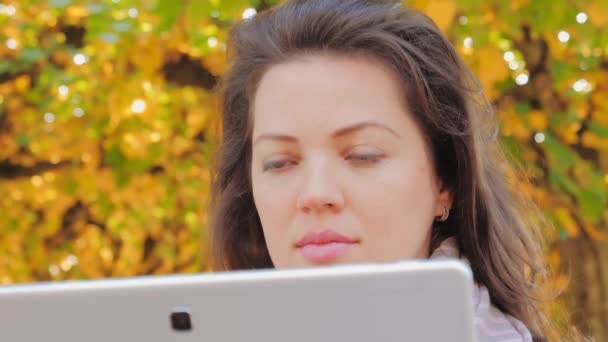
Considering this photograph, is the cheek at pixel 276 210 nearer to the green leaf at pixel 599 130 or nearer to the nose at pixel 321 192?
the nose at pixel 321 192

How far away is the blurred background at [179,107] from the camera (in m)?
3.11

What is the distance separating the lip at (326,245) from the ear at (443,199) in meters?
0.23

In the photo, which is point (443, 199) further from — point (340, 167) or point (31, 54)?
point (31, 54)

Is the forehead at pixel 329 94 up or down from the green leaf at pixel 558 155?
up

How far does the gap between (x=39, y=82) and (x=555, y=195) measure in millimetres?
2008

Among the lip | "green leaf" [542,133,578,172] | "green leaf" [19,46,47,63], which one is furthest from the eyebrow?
"green leaf" [19,46,47,63]

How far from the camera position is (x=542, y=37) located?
Result: 352 centimetres

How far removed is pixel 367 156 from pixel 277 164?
11cm

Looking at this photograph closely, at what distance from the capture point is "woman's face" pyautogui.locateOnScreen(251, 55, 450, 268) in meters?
1.17

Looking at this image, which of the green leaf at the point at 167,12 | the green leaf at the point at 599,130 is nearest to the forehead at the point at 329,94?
the green leaf at the point at 167,12

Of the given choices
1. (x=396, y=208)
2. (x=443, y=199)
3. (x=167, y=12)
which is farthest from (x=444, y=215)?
(x=167, y=12)

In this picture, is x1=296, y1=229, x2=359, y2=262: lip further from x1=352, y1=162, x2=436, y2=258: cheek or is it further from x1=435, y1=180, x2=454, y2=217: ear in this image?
x1=435, y1=180, x2=454, y2=217: ear

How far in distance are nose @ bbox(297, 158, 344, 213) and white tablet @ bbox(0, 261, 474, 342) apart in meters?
0.49

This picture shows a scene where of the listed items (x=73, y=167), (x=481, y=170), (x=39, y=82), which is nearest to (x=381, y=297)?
(x=481, y=170)
